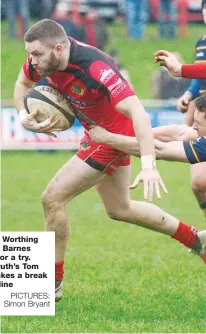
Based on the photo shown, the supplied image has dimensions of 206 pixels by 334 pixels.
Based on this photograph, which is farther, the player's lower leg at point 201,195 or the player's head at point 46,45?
the player's lower leg at point 201,195

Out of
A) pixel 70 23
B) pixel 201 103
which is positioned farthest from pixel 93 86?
pixel 70 23

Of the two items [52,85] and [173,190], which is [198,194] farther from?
[173,190]

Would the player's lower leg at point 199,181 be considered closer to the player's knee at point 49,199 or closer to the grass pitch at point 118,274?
the grass pitch at point 118,274

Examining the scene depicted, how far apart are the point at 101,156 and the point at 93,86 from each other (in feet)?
1.89

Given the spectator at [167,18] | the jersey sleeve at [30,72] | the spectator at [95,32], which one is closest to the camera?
the jersey sleeve at [30,72]

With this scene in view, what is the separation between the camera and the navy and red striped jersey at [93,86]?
710cm

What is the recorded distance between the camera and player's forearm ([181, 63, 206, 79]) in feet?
24.2

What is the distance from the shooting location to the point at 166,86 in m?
19.7

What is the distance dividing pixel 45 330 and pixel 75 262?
2.52 metres

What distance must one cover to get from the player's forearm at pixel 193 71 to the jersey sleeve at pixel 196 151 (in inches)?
29.9

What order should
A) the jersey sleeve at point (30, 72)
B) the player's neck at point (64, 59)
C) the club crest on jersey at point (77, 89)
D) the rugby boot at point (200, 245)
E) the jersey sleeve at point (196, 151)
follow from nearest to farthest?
the jersey sleeve at point (196, 151) < the player's neck at point (64, 59) < the club crest on jersey at point (77, 89) < the jersey sleeve at point (30, 72) < the rugby boot at point (200, 245)

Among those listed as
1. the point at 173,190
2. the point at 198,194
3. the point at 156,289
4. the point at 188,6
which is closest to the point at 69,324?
the point at 156,289

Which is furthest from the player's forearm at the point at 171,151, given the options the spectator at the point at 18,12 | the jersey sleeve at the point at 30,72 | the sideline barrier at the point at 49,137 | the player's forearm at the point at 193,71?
the spectator at the point at 18,12

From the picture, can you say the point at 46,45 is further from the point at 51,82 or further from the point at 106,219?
the point at 106,219
